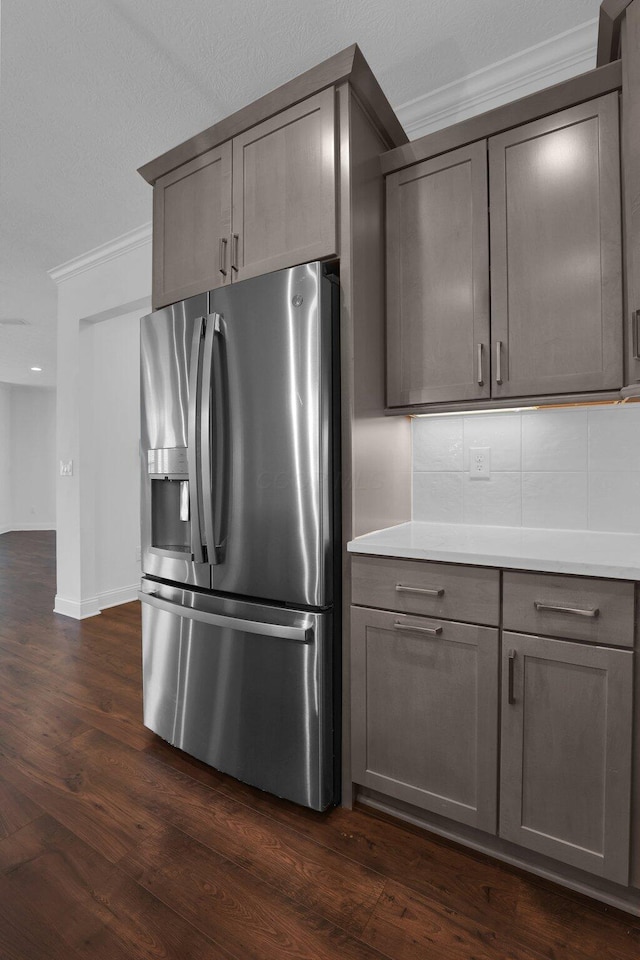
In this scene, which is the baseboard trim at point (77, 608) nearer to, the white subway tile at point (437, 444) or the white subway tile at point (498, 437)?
the white subway tile at point (437, 444)

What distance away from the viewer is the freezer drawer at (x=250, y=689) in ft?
5.39

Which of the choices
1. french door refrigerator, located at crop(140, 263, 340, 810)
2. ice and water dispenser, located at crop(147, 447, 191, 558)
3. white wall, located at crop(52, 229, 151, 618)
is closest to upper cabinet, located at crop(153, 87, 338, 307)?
french door refrigerator, located at crop(140, 263, 340, 810)

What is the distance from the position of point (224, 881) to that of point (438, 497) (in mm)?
1561

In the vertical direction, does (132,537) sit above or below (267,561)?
below

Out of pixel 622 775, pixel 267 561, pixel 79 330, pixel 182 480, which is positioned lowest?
pixel 622 775

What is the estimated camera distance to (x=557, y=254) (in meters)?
1.63

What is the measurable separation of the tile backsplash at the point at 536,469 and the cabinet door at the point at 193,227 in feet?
3.65

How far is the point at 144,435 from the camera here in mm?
2072

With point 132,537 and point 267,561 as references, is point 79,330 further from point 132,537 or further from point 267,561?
point 267,561

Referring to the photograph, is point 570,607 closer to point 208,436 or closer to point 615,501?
point 615,501

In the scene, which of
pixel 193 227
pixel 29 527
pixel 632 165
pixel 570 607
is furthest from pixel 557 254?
pixel 29 527

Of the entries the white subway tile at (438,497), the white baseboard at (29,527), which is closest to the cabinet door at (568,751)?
the white subway tile at (438,497)

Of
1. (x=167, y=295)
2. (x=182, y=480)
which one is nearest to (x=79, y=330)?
(x=167, y=295)

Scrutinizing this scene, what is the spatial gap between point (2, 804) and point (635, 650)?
2164 mm
